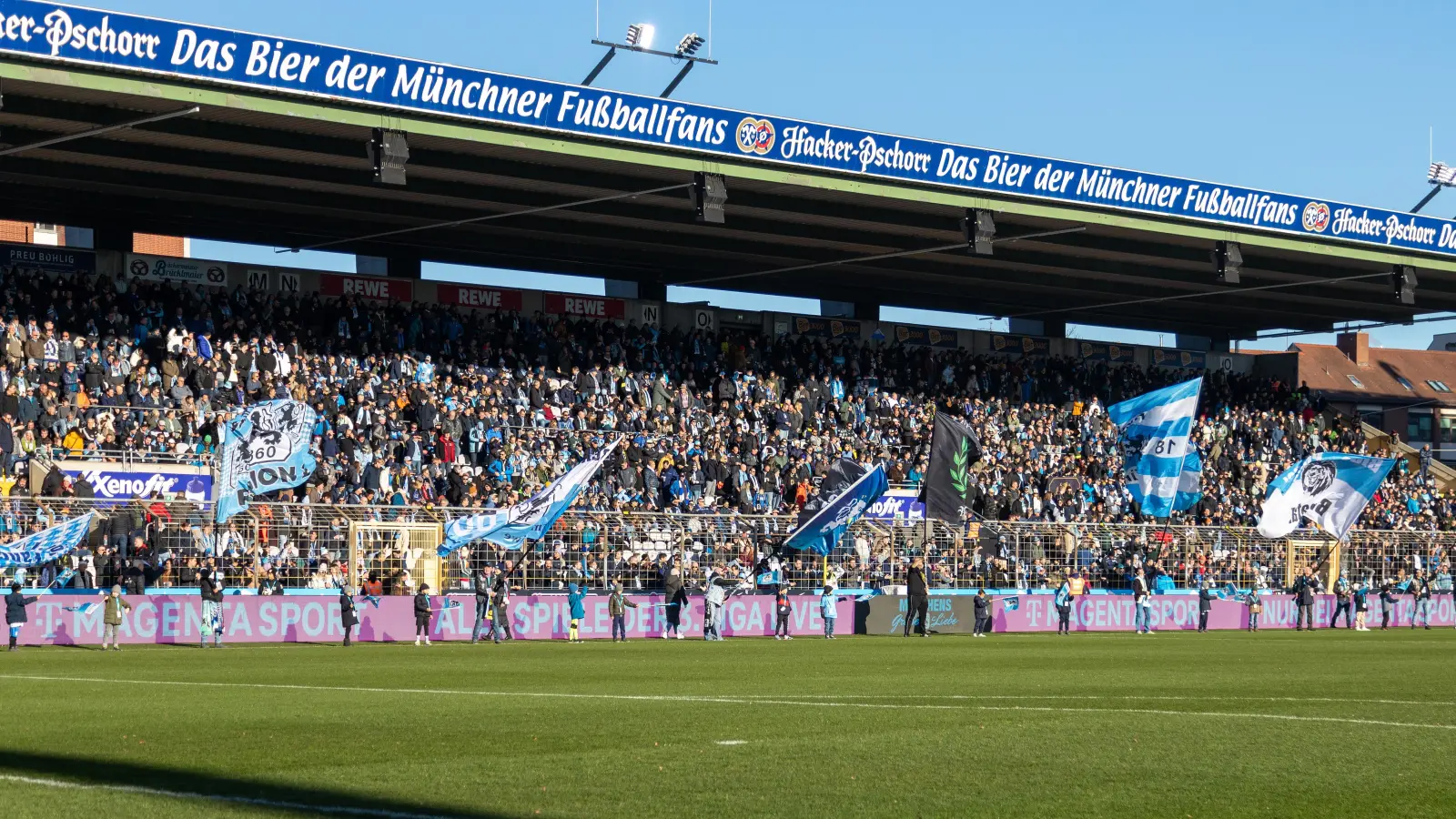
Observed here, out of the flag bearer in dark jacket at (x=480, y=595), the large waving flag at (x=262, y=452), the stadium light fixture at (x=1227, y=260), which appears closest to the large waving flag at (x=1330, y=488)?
the stadium light fixture at (x=1227, y=260)

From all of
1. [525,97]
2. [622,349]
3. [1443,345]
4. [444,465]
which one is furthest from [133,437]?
[1443,345]

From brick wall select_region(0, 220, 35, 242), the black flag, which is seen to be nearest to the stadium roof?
the black flag

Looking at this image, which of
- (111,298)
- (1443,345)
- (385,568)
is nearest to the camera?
(385,568)

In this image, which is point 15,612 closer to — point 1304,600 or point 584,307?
point 584,307

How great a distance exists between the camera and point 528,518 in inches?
1419

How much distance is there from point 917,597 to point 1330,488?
36.3ft

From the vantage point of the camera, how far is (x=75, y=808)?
1067 centimetres

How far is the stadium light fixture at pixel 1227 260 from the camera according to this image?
172 ft

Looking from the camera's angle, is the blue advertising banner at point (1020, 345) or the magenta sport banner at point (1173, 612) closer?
the magenta sport banner at point (1173, 612)

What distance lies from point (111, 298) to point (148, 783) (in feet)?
109

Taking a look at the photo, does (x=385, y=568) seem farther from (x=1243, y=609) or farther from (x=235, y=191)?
(x=1243, y=609)

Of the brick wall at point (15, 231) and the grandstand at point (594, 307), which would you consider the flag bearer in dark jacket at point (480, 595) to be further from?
the brick wall at point (15, 231)

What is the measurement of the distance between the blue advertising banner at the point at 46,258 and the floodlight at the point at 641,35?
14.5 m

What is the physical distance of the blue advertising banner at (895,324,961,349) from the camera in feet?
205
